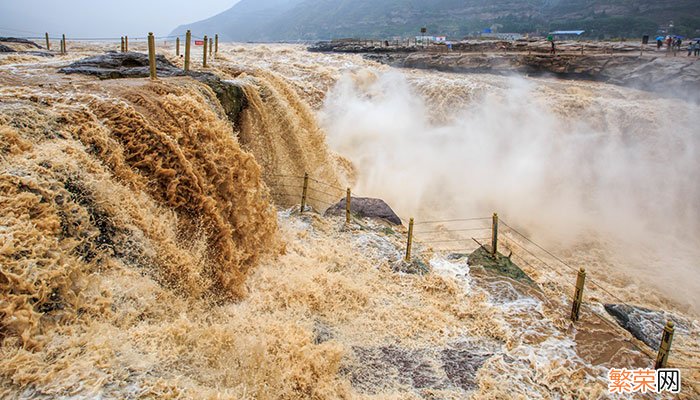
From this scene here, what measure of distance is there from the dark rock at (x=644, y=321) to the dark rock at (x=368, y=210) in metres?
4.66

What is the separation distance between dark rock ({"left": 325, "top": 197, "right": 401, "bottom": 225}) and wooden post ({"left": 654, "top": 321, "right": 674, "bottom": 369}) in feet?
18.9

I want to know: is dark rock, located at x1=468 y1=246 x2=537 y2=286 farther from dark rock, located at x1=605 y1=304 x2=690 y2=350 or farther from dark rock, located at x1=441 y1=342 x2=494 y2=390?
dark rock, located at x1=441 y1=342 x2=494 y2=390

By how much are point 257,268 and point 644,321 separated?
6.43m

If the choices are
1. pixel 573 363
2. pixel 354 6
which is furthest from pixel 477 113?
pixel 354 6

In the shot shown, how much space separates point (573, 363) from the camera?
17.9ft

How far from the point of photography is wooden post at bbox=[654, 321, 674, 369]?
15.5 feet

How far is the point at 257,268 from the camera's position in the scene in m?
6.76

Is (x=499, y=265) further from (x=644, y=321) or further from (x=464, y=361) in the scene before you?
(x=464, y=361)

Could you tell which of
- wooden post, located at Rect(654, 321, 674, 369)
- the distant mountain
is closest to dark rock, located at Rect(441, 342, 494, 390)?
wooden post, located at Rect(654, 321, 674, 369)

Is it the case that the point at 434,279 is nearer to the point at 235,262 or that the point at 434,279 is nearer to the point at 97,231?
the point at 235,262

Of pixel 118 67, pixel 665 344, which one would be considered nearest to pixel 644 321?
pixel 665 344

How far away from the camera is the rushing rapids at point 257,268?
3674 mm

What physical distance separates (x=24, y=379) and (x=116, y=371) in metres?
0.57

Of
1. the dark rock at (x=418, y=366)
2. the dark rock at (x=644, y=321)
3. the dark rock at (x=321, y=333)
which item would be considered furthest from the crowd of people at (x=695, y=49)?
the dark rock at (x=321, y=333)
